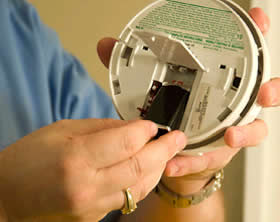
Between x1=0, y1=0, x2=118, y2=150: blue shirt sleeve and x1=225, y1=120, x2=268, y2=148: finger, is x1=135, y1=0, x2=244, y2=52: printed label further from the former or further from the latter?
x1=0, y1=0, x2=118, y2=150: blue shirt sleeve

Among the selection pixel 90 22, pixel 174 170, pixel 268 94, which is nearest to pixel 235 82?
pixel 268 94

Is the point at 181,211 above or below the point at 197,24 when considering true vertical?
below

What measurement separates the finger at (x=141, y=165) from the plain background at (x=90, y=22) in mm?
518

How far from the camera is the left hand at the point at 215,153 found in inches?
13.4

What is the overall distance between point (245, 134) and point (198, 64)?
10cm

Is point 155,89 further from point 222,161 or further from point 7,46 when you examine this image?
point 7,46

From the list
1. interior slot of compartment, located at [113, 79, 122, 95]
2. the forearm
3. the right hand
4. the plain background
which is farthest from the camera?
the plain background

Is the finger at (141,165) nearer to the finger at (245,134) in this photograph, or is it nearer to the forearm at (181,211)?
the finger at (245,134)

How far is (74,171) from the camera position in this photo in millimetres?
264

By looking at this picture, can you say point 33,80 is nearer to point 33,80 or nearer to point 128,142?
point 33,80

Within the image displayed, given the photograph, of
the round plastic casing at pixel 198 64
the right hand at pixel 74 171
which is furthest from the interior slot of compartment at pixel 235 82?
the right hand at pixel 74 171

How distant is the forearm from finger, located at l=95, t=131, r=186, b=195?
8.8 inches

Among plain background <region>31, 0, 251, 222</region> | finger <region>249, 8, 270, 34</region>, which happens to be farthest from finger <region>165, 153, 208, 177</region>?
plain background <region>31, 0, 251, 222</region>

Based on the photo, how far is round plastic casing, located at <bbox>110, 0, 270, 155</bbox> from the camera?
0.34 meters
